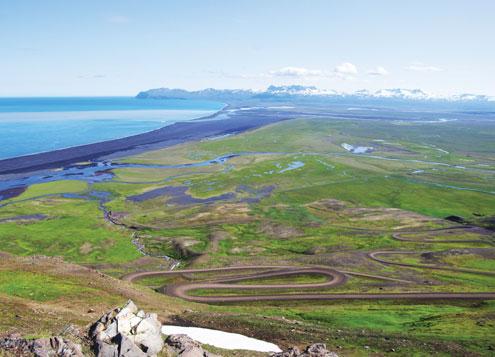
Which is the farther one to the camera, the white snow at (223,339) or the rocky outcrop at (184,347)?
the white snow at (223,339)

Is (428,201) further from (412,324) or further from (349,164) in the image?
(412,324)

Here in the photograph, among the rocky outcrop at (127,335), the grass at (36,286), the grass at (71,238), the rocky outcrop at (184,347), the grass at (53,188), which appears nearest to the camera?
the rocky outcrop at (127,335)

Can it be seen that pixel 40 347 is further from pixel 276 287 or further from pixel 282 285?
pixel 282 285

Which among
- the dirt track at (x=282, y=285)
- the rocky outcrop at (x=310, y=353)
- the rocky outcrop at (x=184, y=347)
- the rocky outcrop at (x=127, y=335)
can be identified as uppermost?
the rocky outcrop at (x=127, y=335)

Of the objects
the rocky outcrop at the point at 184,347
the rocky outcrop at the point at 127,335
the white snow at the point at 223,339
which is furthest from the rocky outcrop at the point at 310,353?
the rocky outcrop at the point at 127,335

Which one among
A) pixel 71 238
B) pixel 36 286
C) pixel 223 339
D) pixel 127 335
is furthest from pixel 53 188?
pixel 127 335

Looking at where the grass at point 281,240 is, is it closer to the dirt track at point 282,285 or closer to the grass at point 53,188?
the grass at point 53,188
